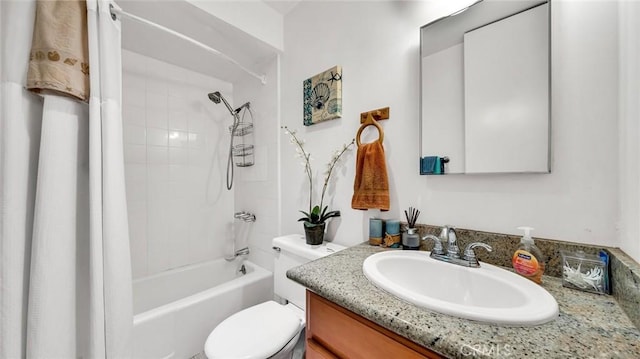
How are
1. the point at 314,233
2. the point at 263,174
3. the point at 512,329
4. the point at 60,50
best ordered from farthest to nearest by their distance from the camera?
the point at 263,174
the point at 314,233
the point at 60,50
the point at 512,329

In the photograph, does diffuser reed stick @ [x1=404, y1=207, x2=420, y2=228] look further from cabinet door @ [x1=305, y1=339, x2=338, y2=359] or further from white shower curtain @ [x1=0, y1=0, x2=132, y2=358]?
white shower curtain @ [x1=0, y1=0, x2=132, y2=358]

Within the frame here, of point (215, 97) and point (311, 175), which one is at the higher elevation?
point (215, 97)

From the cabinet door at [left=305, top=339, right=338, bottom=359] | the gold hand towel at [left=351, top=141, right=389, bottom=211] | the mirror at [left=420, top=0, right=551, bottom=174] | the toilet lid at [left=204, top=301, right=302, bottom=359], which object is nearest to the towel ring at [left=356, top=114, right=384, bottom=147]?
the gold hand towel at [left=351, top=141, right=389, bottom=211]

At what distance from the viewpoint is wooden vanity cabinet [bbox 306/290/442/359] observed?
49cm

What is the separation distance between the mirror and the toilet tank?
2.12 ft

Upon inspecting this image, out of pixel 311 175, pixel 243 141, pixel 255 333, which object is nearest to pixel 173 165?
pixel 243 141

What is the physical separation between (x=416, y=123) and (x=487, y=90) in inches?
10.6

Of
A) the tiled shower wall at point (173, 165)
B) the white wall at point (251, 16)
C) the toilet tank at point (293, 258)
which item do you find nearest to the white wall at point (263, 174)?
the white wall at point (251, 16)

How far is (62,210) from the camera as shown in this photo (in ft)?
2.55

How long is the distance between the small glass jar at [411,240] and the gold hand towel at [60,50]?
1.36 m

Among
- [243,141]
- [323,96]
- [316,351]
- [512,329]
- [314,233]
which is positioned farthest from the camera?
[243,141]

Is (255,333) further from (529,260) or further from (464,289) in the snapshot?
(529,260)

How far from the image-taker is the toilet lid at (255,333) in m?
0.90

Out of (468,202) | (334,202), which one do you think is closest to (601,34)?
(468,202)
